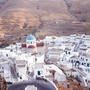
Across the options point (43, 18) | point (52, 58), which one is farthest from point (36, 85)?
point (43, 18)

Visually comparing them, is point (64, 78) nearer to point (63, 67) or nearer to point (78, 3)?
point (63, 67)

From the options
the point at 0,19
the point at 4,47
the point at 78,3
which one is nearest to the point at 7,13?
the point at 0,19

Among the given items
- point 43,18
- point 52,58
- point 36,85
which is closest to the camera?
point 36,85

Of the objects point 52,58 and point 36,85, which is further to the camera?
point 52,58

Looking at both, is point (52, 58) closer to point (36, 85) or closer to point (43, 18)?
point (36, 85)

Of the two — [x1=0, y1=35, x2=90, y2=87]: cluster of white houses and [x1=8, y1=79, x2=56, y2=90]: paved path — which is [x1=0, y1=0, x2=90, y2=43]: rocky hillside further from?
[x1=8, y1=79, x2=56, y2=90]: paved path

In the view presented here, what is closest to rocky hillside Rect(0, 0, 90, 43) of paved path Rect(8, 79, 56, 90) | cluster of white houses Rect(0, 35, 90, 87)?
cluster of white houses Rect(0, 35, 90, 87)
